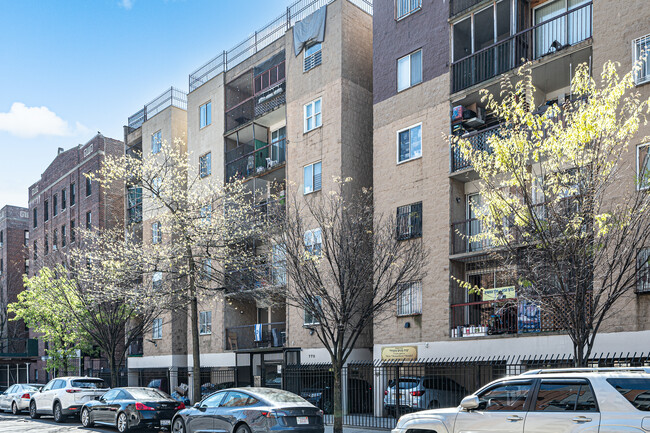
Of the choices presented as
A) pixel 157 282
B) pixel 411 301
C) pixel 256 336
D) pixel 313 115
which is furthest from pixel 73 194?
pixel 411 301

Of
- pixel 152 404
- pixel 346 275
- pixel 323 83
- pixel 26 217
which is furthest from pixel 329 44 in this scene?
pixel 26 217

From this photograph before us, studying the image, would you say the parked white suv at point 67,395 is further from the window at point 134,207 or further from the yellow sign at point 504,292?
the yellow sign at point 504,292

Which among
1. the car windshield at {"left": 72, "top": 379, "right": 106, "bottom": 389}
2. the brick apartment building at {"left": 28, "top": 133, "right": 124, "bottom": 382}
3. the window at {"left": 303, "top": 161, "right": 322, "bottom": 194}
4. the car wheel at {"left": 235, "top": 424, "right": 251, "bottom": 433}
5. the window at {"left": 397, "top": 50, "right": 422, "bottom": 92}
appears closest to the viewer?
the car wheel at {"left": 235, "top": 424, "right": 251, "bottom": 433}

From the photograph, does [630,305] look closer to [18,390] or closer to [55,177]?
[18,390]

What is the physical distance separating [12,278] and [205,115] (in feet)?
106

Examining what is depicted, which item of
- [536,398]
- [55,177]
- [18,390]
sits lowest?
[18,390]

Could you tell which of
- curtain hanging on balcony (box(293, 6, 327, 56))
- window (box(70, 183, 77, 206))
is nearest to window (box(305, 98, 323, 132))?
curtain hanging on balcony (box(293, 6, 327, 56))

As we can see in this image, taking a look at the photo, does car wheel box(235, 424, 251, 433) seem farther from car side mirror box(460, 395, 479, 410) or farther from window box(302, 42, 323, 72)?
window box(302, 42, 323, 72)

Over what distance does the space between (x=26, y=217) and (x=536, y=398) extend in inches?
2322

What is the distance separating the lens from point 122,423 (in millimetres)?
18125

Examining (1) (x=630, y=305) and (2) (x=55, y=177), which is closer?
(1) (x=630, y=305)

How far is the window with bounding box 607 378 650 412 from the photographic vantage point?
26.3 ft

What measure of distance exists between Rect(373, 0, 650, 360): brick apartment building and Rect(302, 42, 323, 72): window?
2.60 m

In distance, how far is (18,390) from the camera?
28000 mm
